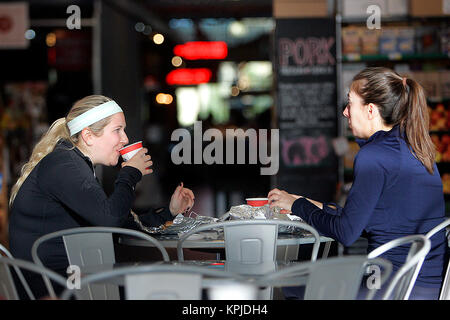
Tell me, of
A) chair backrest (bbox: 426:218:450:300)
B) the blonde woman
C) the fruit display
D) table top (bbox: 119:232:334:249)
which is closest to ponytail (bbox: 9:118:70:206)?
the blonde woman

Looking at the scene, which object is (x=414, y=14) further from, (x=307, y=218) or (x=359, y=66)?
(x=307, y=218)

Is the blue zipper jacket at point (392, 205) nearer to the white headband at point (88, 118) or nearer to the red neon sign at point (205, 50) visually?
the white headband at point (88, 118)

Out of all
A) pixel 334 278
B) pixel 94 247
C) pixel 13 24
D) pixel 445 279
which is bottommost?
pixel 445 279

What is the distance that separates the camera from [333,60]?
22.4 feet

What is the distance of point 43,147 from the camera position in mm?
2957

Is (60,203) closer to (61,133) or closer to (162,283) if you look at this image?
(61,133)

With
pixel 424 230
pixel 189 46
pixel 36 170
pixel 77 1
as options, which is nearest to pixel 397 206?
pixel 424 230

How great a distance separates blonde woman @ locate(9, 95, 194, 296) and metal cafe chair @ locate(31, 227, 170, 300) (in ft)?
0.25

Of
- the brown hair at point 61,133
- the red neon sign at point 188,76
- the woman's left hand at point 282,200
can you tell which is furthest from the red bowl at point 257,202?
the red neon sign at point 188,76

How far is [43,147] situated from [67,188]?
0.37 meters

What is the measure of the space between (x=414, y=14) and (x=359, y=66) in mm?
772

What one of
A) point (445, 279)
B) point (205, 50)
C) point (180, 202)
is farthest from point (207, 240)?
point (205, 50)

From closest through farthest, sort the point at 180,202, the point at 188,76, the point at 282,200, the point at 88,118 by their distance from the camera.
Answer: the point at 282,200
the point at 88,118
the point at 180,202
the point at 188,76

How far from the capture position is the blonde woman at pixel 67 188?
2.68m
